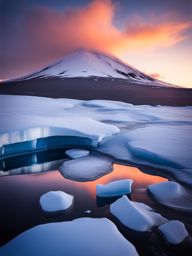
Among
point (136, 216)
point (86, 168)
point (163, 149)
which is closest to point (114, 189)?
point (136, 216)

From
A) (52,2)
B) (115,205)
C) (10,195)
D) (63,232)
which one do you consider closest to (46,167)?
(10,195)

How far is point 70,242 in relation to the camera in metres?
1.72

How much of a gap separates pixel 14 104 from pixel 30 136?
3817 mm

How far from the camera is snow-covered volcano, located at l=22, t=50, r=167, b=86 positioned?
32.4 m

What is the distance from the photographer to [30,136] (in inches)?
164

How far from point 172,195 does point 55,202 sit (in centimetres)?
121

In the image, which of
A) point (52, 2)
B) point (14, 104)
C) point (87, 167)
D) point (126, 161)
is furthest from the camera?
point (14, 104)

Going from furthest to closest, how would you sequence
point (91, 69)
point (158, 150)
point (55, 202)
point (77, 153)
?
point (91, 69) → point (77, 153) → point (158, 150) → point (55, 202)

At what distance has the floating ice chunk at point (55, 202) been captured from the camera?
2.28m

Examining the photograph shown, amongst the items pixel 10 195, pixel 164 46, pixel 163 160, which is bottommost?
pixel 10 195

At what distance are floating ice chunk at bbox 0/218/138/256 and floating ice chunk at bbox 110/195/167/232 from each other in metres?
0.18

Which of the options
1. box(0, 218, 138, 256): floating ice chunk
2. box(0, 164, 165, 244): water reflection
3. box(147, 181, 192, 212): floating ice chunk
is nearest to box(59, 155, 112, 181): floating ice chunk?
box(0, 164, 165, 244): water reflection

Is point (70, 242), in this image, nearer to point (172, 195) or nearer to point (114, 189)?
point (114, 189)

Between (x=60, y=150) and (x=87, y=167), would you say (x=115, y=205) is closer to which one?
(x=87, y=167)
